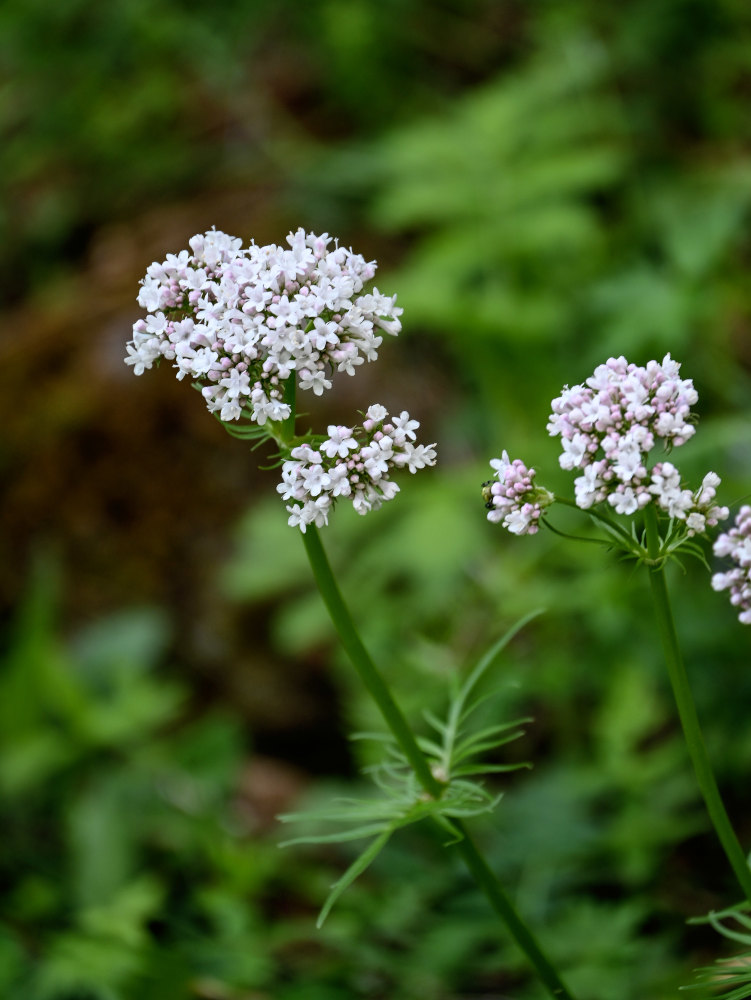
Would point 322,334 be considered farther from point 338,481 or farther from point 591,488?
point 591,488

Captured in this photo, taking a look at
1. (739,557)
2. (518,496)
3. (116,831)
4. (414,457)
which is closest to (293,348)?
(414,457)

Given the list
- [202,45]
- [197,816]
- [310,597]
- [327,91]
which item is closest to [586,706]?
[310,597]

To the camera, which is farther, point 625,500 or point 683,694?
point 683,694

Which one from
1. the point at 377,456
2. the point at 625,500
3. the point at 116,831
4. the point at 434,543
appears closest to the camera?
the point at 625,500

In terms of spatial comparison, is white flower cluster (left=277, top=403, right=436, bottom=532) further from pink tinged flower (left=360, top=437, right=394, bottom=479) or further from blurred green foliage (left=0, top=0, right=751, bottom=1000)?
blurred green foliage (left=0, top=0, right=751, bottom=1000)

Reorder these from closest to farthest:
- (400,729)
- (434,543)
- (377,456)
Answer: (377,456) → (400,729) → (434,543)

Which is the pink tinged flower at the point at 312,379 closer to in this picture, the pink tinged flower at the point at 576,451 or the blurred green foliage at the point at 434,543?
the pink tinged flower at the point at 576,451

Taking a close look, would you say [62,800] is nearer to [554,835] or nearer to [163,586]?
[163,586]

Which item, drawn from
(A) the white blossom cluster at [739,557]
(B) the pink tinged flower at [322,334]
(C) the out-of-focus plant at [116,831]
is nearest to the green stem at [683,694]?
(A) the white blossom cluster at [739,557]
